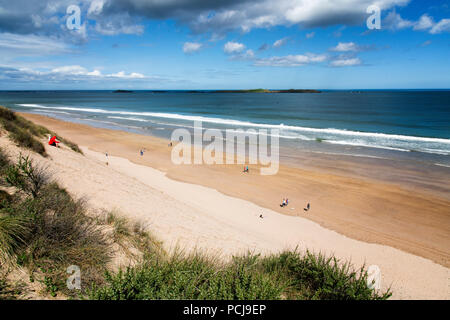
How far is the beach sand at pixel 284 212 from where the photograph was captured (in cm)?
864

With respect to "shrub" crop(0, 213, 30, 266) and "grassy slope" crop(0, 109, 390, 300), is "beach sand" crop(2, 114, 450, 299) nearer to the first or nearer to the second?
"grassy slope" crop(0, 109, 390, 300)

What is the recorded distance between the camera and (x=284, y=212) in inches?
538

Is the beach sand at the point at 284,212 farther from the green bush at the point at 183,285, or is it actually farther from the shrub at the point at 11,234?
the shrub at the point at 11,234

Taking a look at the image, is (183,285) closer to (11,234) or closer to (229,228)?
(11,234)

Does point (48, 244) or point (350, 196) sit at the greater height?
point (48, 244)

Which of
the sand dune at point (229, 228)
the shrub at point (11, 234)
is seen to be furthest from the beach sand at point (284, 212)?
the shrub at point (11, 234)

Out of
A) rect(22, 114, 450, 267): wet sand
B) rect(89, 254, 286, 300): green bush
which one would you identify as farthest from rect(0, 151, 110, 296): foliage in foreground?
rect(22, 114, 450, 267): wet sand

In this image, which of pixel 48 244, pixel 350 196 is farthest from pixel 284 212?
pixel 48 244

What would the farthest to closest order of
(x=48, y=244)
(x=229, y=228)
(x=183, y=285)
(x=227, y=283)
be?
(x=229, y=228), (x=48, y=244), (x=227, y=283), (x=183, y=285)

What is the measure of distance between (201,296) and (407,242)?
11452 mm

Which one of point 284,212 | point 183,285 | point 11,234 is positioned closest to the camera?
point 183,285

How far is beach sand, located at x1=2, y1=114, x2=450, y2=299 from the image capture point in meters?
8.64

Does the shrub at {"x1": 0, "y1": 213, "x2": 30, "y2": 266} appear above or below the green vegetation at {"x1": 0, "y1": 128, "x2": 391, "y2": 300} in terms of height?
above
